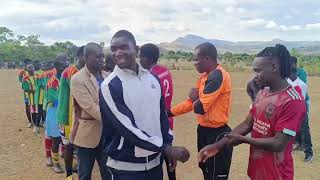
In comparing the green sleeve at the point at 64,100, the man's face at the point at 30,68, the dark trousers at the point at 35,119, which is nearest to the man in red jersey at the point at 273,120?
the green sleeve at the point at 64,100

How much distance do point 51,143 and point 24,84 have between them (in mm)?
3616

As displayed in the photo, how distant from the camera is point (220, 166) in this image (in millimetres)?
3979

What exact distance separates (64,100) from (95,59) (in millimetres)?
957

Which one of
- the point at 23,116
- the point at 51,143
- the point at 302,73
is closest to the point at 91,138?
the point at 51,143

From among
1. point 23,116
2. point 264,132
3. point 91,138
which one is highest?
point 264,132

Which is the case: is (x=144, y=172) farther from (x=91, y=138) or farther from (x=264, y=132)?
(x=91, y=138)

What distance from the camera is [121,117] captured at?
2676 mm

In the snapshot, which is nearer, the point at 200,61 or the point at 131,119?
the point at 131,119

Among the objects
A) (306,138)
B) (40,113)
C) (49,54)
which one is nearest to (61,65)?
(40,113)

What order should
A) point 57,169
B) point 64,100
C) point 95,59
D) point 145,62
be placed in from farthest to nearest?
point 57,169, point 64,100, point 145,62, point 95,59

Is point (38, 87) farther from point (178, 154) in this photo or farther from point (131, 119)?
point (178, 154)

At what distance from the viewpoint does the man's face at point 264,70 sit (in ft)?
9.07

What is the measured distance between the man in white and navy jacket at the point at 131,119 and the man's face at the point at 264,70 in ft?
2.31

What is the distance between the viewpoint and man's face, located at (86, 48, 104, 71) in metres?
4.20
